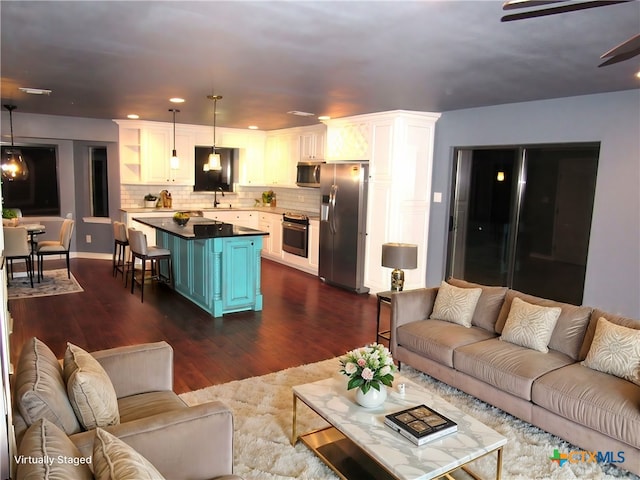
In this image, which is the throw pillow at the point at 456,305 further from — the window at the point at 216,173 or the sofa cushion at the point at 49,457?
the window at the point at 216,173

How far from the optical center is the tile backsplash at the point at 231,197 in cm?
863

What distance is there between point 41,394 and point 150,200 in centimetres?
715

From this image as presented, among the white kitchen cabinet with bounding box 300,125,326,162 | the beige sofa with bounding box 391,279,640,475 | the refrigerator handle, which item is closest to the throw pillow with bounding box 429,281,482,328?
the beige sofa with bounding box 391,279,640,475

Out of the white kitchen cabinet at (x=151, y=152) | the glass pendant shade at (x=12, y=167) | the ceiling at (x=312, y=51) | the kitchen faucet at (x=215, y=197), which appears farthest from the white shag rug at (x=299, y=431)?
the kitchen faucet at (x=215, y=197)

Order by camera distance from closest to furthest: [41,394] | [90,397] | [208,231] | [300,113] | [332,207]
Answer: [41,394]
[90,397]
[208,231]
[300,113]
[332,207]

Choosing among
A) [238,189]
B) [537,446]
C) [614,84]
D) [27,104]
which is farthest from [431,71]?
[238,189]

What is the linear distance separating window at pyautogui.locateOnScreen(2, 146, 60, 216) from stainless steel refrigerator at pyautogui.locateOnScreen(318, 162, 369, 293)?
497 centimetres

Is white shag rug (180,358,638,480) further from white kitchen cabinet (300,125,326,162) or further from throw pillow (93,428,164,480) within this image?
white kitchen cabinet (300,125,326,162)

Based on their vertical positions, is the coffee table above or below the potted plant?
below

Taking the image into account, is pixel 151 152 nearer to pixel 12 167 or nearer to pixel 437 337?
pixel 12 167

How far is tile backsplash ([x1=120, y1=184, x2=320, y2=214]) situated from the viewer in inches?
340

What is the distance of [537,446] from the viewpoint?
2910 millimetres

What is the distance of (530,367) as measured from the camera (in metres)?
3.09

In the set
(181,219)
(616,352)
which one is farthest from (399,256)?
(181,219)
